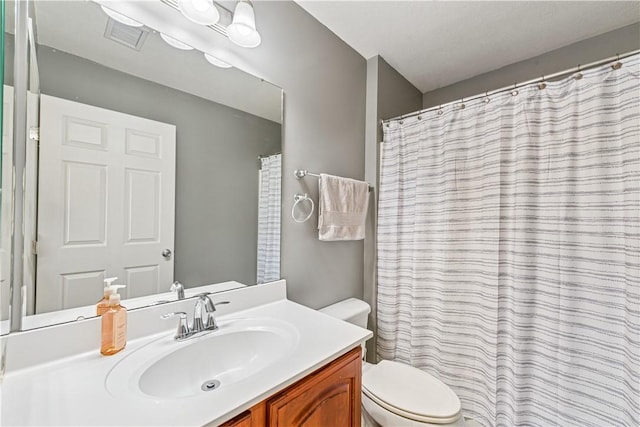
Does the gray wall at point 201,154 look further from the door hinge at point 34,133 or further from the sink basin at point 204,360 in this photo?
the sink basin at point 204,360

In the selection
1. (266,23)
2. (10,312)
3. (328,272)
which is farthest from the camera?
(328,272)

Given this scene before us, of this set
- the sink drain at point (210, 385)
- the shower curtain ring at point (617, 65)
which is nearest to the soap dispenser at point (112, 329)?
the sink drain at point (210, 385)

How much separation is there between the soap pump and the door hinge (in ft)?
1.48

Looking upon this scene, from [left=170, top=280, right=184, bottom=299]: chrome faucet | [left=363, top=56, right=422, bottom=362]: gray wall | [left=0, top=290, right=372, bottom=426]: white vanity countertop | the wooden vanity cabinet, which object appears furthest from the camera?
[left=363, top=56, right=422, bottom=362]: gray wall

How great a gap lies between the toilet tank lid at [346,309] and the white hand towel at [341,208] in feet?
1.36

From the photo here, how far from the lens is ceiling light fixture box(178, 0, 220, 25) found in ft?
3.11

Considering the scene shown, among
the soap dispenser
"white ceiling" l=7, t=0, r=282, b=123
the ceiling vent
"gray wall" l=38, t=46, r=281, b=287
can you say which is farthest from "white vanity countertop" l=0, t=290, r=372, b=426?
the ceiling vent

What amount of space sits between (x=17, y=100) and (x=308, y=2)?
1.31 metres

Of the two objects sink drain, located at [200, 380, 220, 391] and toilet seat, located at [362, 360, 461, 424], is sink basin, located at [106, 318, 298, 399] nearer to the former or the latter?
sink drain, located at [200, 380, 220, 391]

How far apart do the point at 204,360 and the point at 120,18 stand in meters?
1.17

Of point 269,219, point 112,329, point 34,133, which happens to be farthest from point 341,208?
point 34,133

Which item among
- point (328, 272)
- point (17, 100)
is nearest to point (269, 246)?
point (328, 272)

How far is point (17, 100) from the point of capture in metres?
0.70

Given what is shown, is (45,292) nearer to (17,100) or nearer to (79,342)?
(79,342)
